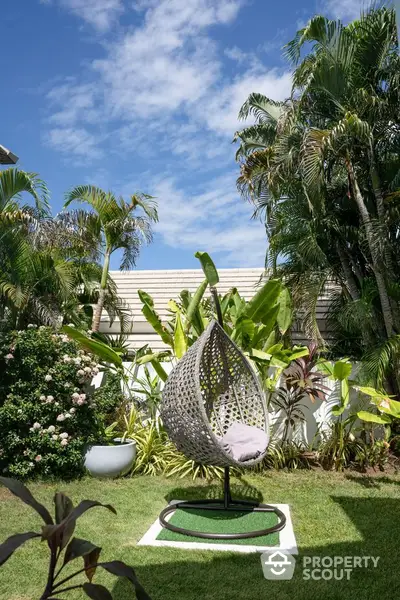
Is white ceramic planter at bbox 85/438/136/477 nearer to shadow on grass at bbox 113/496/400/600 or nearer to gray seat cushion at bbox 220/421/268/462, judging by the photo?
gray seat cushion at bbox 220/421/268/462

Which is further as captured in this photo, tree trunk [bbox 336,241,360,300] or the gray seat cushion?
tree trunk [bbox 336,241,360,300]

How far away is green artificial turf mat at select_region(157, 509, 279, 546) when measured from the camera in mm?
4723

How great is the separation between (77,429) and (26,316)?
2.13m

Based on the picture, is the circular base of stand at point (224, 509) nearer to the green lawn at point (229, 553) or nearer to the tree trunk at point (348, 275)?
the green lawn at point (229, 553)

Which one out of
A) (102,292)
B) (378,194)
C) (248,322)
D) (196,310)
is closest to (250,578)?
(248,322)

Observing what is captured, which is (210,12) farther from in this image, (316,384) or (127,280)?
(127,280)

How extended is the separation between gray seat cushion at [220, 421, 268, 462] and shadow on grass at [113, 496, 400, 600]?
0.97 meters

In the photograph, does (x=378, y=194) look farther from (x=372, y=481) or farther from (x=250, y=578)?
(x=250, y=578)

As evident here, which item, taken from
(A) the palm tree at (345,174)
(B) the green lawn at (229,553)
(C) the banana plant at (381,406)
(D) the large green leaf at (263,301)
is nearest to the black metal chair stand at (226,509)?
(B) the green lawn at (229,553)

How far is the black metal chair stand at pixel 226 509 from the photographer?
470 centimetres

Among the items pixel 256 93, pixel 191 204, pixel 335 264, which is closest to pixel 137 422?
pixel 191 204

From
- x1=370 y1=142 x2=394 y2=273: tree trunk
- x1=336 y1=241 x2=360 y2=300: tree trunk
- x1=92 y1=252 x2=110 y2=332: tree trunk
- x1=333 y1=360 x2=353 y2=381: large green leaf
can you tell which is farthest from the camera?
x1=92 y1=252 x2=110 y2=332: tree trunk

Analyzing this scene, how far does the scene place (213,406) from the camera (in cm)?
605

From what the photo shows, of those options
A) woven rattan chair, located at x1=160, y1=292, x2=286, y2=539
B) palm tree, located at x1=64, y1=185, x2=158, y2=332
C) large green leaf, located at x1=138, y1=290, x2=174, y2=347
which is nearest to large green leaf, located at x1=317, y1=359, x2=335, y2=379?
woven rattan chair, located at x1=160, y1=292, x2=286, y2=539
